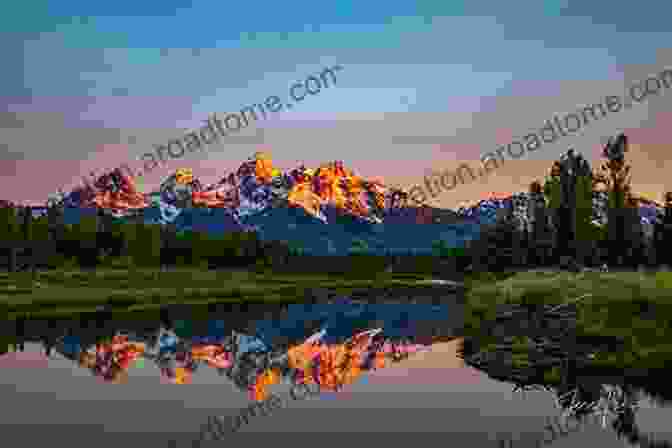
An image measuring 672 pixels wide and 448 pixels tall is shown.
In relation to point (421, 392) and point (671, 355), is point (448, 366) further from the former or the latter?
point (671, 355)

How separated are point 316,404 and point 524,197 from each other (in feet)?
355

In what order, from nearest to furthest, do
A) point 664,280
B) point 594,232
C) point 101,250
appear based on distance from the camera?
point 664,280
point 594,232
point 101,250

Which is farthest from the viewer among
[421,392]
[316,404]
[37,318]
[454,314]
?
[454,314]

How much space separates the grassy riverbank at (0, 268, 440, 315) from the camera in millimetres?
66375

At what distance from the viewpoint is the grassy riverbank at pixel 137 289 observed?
66375 mm

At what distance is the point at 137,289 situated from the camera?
86125 mm

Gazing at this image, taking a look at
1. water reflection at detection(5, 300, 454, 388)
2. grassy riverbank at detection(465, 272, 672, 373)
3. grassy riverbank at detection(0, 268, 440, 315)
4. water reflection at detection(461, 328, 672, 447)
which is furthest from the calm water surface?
grassy riverbank at detection(0, 268, 440, 315)

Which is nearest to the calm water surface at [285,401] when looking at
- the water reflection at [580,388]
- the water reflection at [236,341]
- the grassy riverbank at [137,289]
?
the water reflection at [580,388]

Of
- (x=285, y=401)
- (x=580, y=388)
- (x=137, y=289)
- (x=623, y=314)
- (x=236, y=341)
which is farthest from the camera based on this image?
(x=137, y=289)

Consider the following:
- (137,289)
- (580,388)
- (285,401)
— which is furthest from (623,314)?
(137,289)

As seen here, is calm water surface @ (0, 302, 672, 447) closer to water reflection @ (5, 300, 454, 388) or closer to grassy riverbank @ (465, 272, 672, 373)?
water reflection @ (5, 300, 454, 388)

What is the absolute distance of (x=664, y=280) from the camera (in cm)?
3388

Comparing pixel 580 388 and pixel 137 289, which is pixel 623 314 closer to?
pixel 580 388

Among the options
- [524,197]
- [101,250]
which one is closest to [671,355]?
[524,197]
